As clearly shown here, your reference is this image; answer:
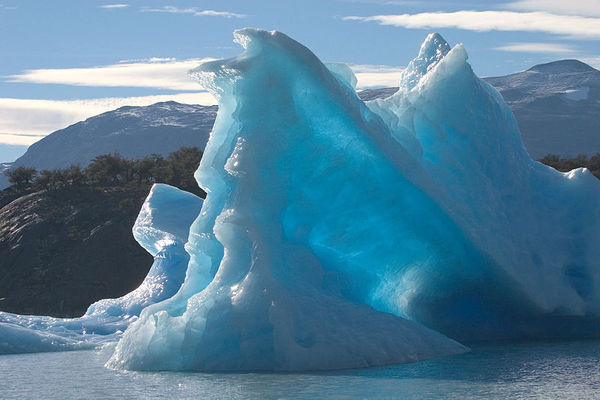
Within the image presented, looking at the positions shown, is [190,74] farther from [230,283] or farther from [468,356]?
[468,356]

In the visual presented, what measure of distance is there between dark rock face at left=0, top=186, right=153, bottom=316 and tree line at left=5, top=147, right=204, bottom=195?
4.10 ft

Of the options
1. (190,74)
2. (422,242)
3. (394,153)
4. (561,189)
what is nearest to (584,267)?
(561,189)

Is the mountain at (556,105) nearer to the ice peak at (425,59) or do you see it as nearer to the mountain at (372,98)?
the mountain at (372,98)

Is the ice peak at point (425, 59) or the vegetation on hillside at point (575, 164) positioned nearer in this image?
the ice peak at point (425, 59)

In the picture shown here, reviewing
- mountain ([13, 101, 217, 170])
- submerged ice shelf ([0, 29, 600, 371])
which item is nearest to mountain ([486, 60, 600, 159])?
mountain ([13, 101, 217, 170])

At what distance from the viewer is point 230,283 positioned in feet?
32.4

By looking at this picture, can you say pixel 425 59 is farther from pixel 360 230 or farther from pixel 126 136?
pixel 126 136

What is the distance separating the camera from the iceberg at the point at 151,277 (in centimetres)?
1695

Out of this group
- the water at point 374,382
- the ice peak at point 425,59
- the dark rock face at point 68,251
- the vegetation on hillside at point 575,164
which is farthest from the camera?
the vegetation on hillside at point 575,164

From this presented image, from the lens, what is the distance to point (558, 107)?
12438 cm

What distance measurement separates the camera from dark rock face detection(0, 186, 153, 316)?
33719 mm

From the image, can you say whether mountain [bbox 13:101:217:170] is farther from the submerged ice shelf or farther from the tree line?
the submerged ice shelf

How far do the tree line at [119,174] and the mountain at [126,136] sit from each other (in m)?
97.2

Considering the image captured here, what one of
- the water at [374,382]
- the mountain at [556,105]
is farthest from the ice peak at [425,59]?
→ the mountain at [556,105]
